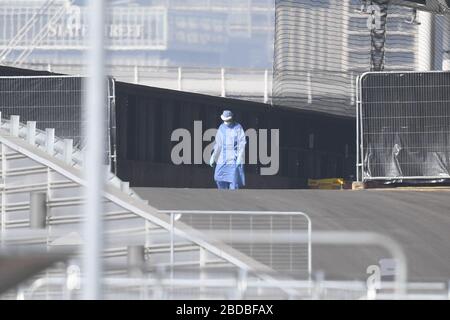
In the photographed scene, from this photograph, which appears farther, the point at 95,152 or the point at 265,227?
the point at 265,227

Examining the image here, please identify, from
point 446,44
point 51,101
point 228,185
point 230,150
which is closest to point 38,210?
point 230,150

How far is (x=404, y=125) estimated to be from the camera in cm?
2236

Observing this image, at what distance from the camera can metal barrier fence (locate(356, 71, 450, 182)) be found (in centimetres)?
2230

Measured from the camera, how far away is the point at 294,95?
33.8 meters

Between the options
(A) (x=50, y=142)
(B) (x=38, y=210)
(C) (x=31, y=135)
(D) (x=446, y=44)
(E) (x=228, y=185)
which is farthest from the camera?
(D) (x=446, y=44)

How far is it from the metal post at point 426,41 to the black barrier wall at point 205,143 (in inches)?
110

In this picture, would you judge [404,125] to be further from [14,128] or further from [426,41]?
[426,41]

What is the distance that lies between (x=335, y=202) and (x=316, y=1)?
17371 millimetres

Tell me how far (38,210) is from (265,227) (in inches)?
111

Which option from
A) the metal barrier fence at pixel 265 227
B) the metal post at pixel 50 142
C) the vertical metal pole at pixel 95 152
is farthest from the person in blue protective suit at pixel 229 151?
the vertical metal pole at pixel 95 152

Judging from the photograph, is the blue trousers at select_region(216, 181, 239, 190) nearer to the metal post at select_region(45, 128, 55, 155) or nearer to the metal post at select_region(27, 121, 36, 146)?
the metal post at select_region(45, 128, 55, 155)

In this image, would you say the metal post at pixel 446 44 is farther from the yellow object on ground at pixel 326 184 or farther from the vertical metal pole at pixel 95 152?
the vertical metal pole at pixel 95 152

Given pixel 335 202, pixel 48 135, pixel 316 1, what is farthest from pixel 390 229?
pixel 316 1
